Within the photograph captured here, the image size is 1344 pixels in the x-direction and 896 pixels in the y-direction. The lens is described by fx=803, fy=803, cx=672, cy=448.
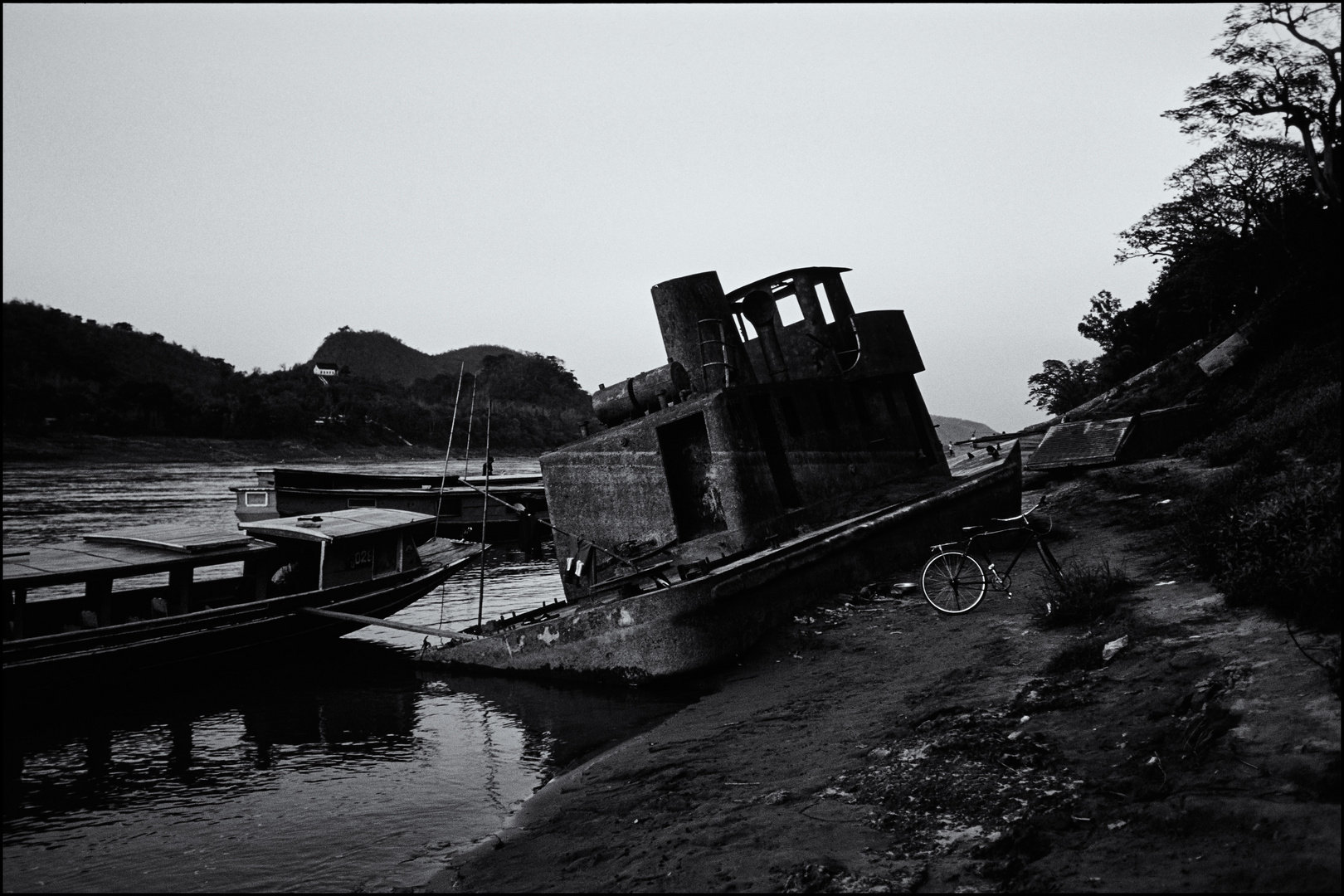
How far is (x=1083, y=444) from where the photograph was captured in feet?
58.8

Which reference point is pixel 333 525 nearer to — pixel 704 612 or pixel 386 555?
pixel 386 555

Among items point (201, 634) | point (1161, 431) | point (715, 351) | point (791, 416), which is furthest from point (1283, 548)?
point (201, 634)

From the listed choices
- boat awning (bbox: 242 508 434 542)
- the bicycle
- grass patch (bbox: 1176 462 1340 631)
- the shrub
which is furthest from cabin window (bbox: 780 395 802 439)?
boat awning (bbox: 242 508 434 542)

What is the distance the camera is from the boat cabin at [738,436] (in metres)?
11.5

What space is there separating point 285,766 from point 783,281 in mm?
10475

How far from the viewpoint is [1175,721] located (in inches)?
193

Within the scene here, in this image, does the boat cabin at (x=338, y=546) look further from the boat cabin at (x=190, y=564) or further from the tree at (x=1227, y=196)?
the tree at (x=1227, y=196)

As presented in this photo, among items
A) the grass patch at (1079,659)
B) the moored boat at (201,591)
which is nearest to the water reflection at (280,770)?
the moored boat at (201,591)

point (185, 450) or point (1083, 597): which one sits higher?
point (185, 450)

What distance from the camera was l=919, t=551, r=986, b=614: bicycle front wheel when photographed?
9523mm

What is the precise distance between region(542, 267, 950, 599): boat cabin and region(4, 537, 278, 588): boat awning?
4.84 m

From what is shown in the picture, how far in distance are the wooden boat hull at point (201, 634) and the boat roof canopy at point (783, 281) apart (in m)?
7.86

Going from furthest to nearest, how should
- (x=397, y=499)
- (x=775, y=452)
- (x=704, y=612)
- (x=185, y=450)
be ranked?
(x=185, y=450) < (x=397, y=499) < (x=775, y=452) < (x=704, y=612)

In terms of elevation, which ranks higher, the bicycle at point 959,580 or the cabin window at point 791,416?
the cabin window at point 791,416
